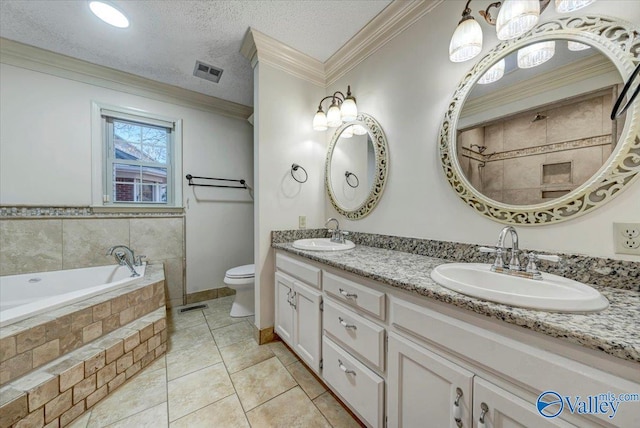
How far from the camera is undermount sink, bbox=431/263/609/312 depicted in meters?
0.61

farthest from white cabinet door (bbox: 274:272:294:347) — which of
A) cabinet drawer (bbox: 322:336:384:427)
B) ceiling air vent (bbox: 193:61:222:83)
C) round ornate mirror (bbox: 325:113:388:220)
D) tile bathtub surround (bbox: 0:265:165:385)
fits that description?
ceiling air vent (bbox: 193:61:222:83)

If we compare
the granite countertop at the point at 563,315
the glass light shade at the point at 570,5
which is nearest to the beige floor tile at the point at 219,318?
the granite countertop at the point at 563,315

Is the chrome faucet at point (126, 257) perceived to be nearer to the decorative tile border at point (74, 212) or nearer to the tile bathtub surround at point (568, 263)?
the decorative tile border at point (74, 212)

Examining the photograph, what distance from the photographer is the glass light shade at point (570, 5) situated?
2.72ft

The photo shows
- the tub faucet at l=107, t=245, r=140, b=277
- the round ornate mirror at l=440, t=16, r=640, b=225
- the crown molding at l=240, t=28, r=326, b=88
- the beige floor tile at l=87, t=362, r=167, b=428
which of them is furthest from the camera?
the tub faucet at l=107, t=245, r=140, b=277

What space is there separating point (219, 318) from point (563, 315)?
2.50 meters

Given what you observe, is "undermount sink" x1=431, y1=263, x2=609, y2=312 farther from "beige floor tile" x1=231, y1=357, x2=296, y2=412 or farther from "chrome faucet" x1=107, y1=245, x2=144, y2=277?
"chrome faucet" x1=107, y1=245, x2=144, y2=277

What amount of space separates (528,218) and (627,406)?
72cm

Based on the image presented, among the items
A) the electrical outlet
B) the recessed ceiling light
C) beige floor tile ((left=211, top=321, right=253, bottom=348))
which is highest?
the recessed ceiling light

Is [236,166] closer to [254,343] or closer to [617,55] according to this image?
[254,343]

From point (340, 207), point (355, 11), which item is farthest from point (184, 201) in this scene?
point (355, 11)

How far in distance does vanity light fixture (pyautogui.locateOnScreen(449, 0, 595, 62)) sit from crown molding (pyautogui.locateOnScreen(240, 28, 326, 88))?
129 centimetres

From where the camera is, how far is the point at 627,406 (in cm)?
47

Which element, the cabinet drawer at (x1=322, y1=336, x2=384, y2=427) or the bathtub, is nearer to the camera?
the cabinet drawer at (x1=322, y1=336, x2=384, y2=427)
